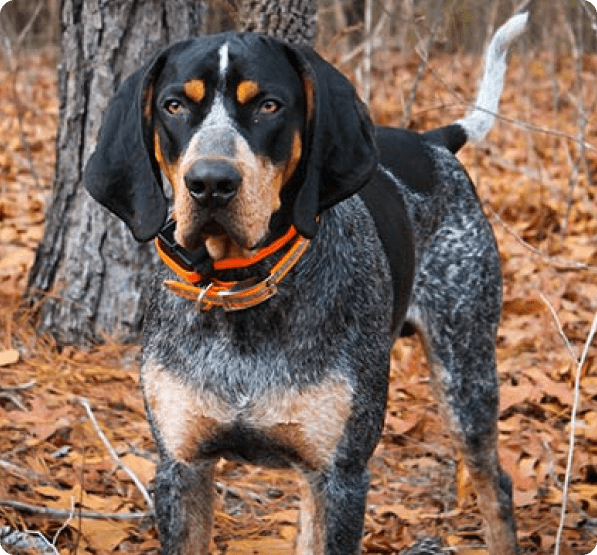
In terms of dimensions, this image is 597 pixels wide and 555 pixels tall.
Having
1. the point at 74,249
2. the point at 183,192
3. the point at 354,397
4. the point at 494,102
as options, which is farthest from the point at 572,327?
the point at 183,192

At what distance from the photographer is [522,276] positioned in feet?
26.6

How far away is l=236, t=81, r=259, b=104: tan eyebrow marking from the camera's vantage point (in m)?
3.62

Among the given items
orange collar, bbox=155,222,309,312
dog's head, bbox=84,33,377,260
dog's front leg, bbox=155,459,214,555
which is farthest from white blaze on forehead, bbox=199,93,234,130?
dog's front leg, bbox=155,459,214,555

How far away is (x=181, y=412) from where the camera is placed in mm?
3891

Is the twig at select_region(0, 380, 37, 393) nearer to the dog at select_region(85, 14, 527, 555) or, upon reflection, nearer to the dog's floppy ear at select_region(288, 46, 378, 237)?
the dog at select_region(85, 14, 527, 555)

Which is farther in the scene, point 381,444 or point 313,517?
point 381,444

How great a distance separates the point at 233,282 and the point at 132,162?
457 millimetres

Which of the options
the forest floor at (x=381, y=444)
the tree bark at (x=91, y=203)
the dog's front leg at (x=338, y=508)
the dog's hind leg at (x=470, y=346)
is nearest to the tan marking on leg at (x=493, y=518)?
the dog's hind leg at (x=470, y=346)

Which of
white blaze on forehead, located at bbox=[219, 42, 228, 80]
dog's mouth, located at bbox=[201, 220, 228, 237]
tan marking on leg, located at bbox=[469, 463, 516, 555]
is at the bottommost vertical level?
tan marking on leg, located at bbox=[469, 463, 516, 555]

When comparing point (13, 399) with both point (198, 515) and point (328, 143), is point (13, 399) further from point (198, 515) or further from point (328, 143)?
point (328, 143)

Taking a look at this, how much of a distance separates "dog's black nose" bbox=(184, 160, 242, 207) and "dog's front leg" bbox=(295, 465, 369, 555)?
93 cm

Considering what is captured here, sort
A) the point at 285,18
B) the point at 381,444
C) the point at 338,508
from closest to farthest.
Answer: the point at 338,508 → the point at 285,18 → the point at 381,444

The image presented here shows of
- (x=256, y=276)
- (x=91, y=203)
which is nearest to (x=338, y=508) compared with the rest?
(x=256, y=276)

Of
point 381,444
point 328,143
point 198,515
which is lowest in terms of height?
point 381,444
